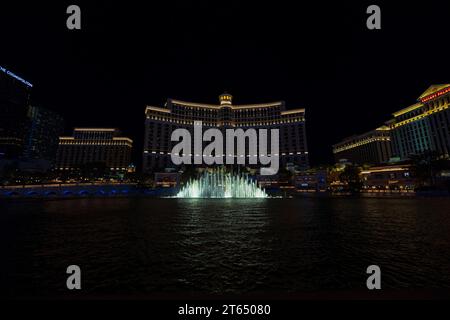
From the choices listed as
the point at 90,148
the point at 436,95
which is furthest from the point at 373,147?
the point at 90,148

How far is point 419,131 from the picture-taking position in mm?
116562

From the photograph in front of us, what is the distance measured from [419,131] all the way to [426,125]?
5.73 m

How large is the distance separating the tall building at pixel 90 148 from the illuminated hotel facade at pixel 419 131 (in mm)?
200212

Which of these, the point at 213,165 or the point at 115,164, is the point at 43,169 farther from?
the point at 213,165

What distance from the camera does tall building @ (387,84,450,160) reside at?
102m

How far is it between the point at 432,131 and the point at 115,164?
707ft

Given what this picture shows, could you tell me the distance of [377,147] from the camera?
514 ft

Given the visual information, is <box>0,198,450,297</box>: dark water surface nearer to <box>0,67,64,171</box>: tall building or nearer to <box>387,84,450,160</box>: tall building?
<box>387,84,450,160</box>: tall building

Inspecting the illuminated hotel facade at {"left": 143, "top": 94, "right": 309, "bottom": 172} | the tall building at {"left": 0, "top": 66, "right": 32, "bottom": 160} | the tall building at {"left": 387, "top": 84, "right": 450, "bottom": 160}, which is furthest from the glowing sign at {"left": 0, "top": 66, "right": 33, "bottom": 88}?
the tall building at {"left": 387, "top": 84, "right": 450, "bottom": 160}

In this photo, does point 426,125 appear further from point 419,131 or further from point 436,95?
point 436,95

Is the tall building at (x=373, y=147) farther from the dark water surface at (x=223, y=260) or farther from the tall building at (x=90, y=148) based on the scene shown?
the tall building at (x=90, y=148)

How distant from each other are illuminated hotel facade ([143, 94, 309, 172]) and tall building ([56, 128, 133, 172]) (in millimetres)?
63855
